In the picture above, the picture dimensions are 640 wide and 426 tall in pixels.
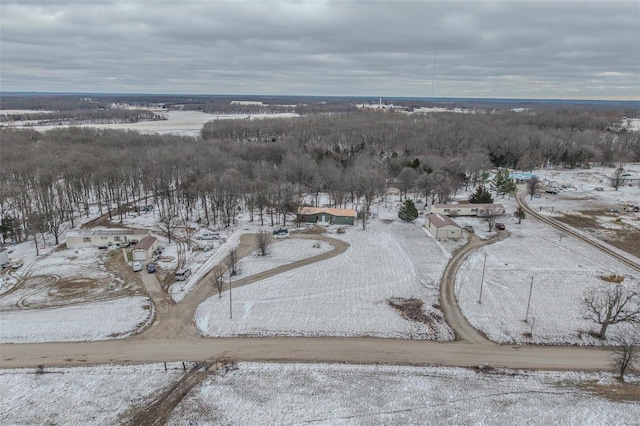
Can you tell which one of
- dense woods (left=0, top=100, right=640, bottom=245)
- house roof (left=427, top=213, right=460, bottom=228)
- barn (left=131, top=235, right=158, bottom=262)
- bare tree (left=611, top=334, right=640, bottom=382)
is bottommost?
bare tree (left=611, top=334, right=640, bottom=382)

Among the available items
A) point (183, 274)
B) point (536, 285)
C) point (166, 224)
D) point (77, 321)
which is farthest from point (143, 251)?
point (536, 285)

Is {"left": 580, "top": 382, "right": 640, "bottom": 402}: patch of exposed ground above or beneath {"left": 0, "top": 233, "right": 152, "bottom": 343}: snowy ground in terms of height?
beneath

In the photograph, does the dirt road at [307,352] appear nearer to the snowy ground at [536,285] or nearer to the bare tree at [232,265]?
the snowy ground at [536,285]

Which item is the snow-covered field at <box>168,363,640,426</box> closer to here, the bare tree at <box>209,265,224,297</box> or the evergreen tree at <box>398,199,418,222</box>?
the bare tree at <box>209,265,224,297</box>

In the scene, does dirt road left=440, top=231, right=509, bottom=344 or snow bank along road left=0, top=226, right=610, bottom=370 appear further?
dirt road left=440, top=231, right=509, bottom=344

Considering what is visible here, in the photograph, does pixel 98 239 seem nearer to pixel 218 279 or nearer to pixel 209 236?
pixel 209 236

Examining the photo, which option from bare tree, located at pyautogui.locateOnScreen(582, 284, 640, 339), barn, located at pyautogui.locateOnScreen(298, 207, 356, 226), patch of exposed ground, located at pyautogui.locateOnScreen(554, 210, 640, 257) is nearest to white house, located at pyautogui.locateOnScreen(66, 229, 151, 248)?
barn, located at pyautogui.locateOnScreen(298, 207, 356, 226)

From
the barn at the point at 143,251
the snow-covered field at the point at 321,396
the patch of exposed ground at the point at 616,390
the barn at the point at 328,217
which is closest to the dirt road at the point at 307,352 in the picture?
the snow-covered field at the point at 321,396
